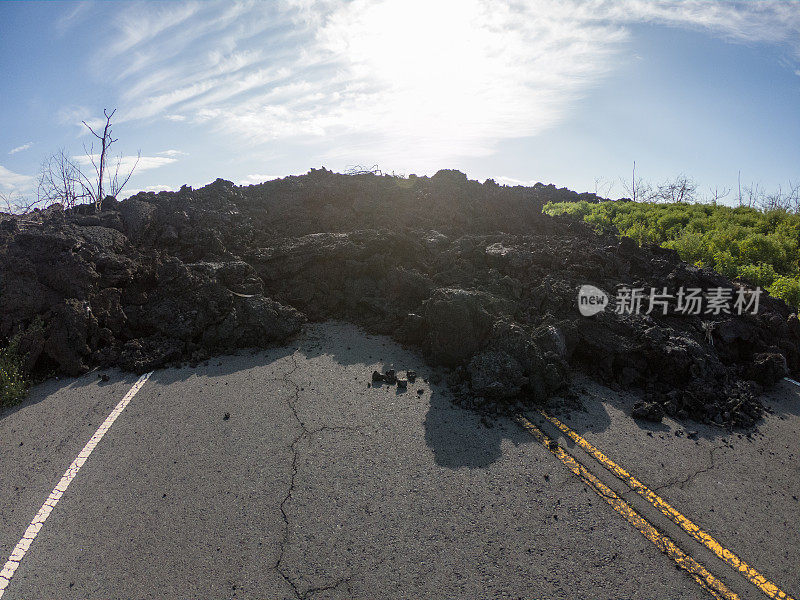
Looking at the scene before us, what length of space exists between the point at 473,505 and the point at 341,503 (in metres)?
1.17

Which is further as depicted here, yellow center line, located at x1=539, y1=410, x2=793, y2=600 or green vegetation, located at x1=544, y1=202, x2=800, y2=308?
green vegetation, located at x1=544, y1=202, x2=800, y2=308

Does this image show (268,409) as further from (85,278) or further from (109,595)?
(85,278)

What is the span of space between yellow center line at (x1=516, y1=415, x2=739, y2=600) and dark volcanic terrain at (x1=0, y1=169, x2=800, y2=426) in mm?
958

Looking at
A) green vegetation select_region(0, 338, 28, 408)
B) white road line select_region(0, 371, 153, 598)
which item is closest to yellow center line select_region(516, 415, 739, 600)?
white road line select_region(0, 371, 153, 598)

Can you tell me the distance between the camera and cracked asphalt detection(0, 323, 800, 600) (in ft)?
10.1

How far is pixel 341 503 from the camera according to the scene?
12.1ft

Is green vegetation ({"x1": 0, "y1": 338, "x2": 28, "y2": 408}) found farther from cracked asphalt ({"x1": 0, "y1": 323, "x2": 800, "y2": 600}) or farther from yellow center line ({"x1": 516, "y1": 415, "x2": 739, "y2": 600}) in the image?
yellow center line ({"x1": 516, "y1": 415, "x2": 739, "y2": 600})

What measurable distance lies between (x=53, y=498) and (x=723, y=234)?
1428cm

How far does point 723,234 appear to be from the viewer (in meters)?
11.0

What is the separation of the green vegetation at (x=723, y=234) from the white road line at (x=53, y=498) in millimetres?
11500

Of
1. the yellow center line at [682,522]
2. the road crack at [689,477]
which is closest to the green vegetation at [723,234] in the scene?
the road crack at [689,477]

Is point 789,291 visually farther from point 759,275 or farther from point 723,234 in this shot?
point 723,234

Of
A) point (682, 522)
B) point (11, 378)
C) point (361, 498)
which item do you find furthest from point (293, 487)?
point (11, 378)

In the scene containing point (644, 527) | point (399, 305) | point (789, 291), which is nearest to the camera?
point (644, 527)
